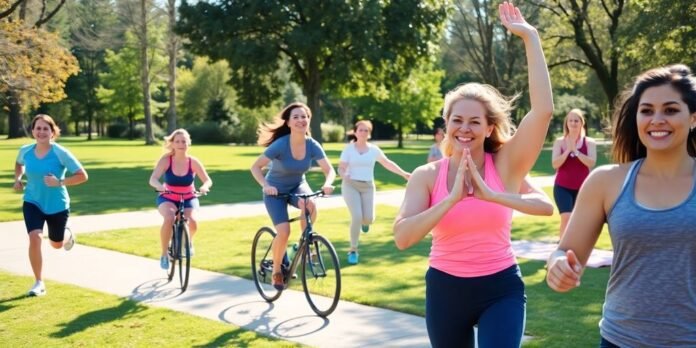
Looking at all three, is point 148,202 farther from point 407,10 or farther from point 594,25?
point 594,25

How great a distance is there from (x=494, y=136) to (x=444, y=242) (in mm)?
635

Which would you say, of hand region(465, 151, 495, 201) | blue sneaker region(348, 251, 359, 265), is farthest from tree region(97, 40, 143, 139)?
hand region(465, 151, 495, 201)

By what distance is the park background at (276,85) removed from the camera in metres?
8.55

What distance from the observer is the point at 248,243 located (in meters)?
13.4

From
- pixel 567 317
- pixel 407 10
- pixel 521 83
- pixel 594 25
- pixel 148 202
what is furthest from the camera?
pixel 521 83

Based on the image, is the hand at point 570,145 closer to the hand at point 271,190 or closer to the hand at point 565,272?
the hand at point 271,190

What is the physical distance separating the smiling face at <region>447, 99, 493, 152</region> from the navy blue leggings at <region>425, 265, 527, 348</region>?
0.66 m

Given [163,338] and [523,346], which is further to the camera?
[163,338]

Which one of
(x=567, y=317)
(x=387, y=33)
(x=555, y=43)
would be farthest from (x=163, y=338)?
(x=555, y=43)

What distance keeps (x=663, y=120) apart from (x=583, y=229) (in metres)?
0.49

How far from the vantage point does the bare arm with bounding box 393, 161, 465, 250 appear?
363 centimetres

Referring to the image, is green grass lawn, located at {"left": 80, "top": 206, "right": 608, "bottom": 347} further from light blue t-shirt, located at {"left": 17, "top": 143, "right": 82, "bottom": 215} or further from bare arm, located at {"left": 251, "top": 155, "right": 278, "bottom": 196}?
light blue t-shirt, located at {"left": 17, "top": 143, "right": 82, "bottom": 215}

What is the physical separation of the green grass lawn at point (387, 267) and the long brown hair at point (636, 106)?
3935 mm

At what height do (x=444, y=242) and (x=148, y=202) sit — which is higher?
(x=444, y=242)
